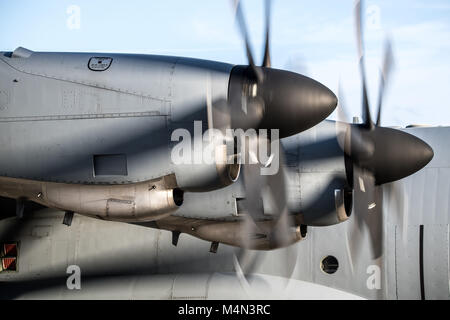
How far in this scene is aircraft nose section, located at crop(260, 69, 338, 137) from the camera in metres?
7.14

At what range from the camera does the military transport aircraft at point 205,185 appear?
24.1ft

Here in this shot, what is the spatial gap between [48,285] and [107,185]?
3.73m

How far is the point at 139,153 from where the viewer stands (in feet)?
24.2

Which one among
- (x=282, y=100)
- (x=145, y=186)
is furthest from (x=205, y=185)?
(x=282, y=100)

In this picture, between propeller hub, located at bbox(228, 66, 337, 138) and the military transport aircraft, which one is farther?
the military transport aircraft

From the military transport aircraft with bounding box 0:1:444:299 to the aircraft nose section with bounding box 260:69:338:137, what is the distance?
2cm

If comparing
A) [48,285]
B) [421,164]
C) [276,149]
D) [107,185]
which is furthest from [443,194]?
[48,285]

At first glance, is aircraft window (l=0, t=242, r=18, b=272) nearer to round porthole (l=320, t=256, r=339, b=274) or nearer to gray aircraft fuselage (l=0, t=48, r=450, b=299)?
gray aircraft fuselage (l=0, t=48, r=450, b=299)

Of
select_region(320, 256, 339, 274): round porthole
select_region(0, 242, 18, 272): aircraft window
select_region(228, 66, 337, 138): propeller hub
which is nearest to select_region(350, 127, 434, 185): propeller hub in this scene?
select_region(228, 66, 337, 138): propeller hub

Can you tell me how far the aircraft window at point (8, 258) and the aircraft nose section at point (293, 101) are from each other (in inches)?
209

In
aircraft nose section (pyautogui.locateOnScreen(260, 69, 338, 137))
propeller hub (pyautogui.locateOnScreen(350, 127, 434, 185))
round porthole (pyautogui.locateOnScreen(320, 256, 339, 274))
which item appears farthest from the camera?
round porthole (pyautogui.locateOnScreen(320, 256, 339, 274))

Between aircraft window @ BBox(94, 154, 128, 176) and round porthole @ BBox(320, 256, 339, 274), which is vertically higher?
aircraft window @ BBox(94, 154, 128, 176)
